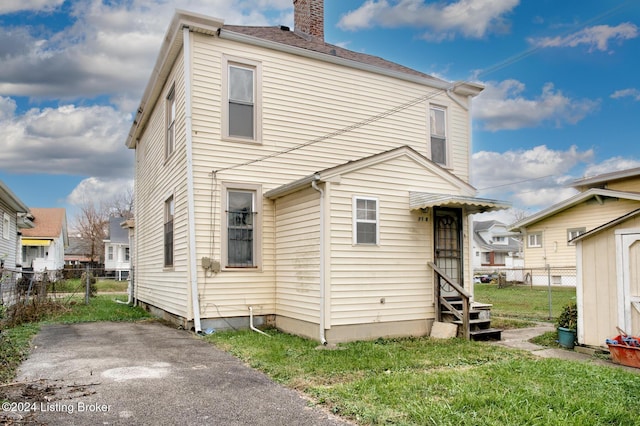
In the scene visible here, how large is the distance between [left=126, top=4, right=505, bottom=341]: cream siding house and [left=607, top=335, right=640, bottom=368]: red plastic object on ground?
332 cm

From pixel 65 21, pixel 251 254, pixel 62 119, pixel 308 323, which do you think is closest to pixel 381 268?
pixel 308 323

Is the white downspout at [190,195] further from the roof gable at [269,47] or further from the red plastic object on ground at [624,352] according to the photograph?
the red plastic object on ground at [624,352]

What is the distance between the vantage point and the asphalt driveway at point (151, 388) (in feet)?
14.7

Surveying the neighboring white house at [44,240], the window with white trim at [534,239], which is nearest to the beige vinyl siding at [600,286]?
the window with white trim at [534,239]

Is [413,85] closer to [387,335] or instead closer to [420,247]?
[420,247]

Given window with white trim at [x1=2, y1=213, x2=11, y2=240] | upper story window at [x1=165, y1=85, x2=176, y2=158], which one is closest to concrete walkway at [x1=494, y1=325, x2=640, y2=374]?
upper story window at [x1=165, y1=85, x2=176, y2=158]

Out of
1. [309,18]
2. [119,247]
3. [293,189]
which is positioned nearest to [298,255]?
[293,189]

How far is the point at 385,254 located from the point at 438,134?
5.35 m

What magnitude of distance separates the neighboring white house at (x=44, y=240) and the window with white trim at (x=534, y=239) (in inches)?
1378

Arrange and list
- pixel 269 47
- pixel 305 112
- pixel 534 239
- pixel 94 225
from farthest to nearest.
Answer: pixel 94 225 < pixel 534 239 < pixel 305 112 < pixel 269 47

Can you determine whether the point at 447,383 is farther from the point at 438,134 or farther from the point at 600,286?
the point at 438,134

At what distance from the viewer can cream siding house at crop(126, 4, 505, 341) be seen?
29.0 feet

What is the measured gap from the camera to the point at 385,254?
9.16 metres

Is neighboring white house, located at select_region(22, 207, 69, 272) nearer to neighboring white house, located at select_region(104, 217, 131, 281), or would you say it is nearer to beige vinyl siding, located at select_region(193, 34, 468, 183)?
neighboring white house, located at select_region(104, 217, 131, 281)
